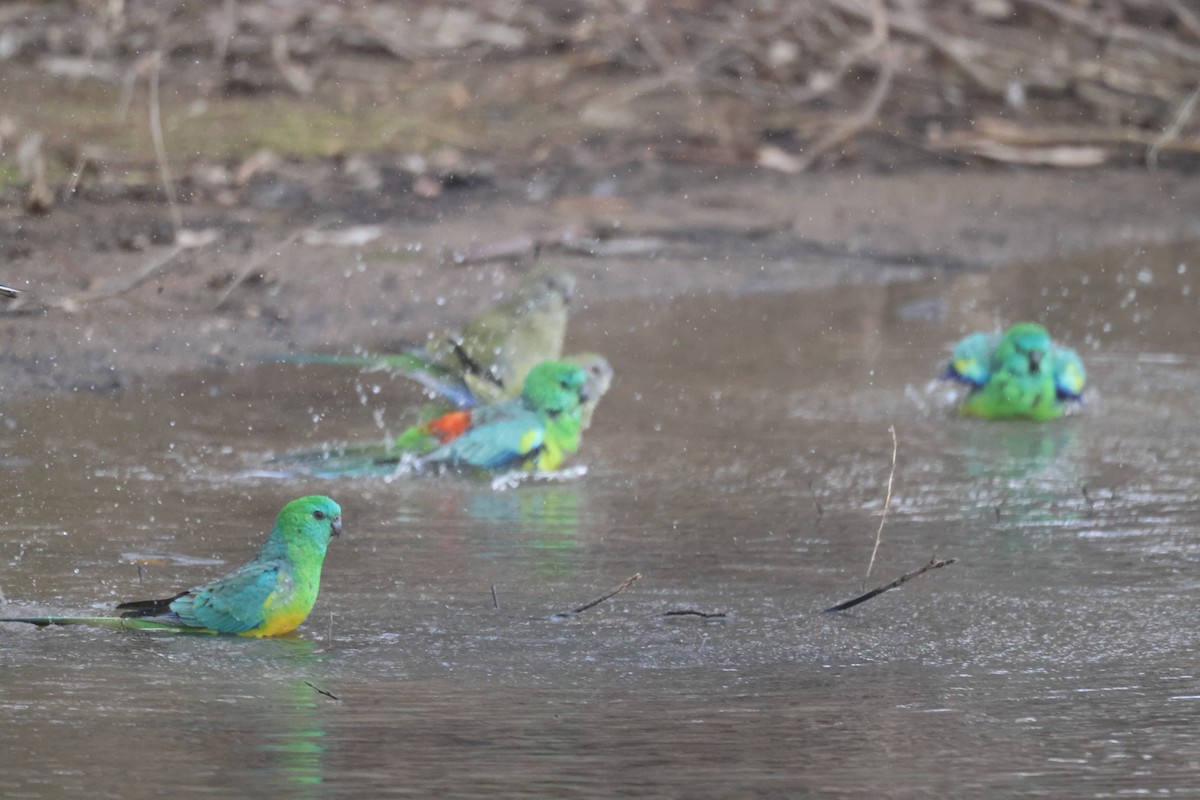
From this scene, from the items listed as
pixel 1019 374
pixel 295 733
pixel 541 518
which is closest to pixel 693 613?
pixel 295 733

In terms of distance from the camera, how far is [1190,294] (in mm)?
9086

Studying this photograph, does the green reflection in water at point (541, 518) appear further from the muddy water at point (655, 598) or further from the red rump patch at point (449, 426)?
the red rump patch at point (449, 426)

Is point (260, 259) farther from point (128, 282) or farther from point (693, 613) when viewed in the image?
point (693, 613)

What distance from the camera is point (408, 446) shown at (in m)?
6.18

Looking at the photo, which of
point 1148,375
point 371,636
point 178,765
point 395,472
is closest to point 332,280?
point 395,472

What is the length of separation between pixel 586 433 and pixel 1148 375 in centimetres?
238

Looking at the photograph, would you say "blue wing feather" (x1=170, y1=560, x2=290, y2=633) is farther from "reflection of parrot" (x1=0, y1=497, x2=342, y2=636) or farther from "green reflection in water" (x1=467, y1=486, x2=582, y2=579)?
"green reflection in water" (x1=467, y1=486, x2=582, y2=579)

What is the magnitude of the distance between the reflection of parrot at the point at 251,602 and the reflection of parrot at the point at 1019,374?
3.31 metres

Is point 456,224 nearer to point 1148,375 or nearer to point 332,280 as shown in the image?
point 332,280

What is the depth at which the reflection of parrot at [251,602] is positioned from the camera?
413 cm

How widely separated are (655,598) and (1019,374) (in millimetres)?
2646

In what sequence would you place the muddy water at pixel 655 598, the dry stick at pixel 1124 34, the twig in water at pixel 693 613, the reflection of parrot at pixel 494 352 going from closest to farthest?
the muddy water at pixel 655 598 → the twig in water at pixel 693 613 → the reflection of parrot at pixel 494 352 → the dry stick at pixel 1124 34

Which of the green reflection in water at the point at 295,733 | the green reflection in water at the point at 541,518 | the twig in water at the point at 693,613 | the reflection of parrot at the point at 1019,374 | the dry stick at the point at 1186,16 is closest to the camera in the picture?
the green reflection in water at the point at 295,733

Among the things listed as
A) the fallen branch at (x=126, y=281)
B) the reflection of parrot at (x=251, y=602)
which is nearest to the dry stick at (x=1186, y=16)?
the fallen branch at (x=126, y=281)
